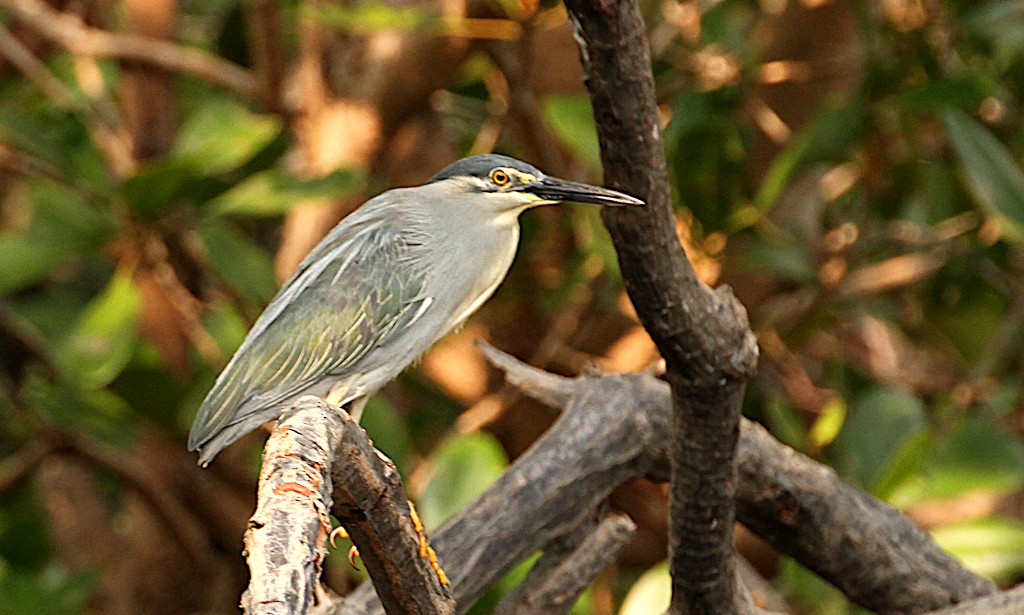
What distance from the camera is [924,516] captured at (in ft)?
10.8

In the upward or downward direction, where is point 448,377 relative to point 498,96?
downward

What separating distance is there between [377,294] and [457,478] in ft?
2.03

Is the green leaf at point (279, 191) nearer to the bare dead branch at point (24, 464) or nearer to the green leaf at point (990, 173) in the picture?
the bare dead branch at point (24, 464)

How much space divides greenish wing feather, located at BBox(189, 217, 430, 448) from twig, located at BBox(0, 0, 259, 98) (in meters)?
1.29

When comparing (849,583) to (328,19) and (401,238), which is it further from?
(328,19)

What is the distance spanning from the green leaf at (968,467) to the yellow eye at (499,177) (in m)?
1.08

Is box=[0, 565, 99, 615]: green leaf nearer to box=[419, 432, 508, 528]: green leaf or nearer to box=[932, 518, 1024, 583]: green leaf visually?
box=[419, 432, 508, 528]: green leaf

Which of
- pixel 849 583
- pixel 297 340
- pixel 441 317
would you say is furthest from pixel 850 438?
pixel 297 340

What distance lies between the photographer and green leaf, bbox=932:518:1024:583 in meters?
2.31

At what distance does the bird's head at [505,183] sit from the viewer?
63.0 inches

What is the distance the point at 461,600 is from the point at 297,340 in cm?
41

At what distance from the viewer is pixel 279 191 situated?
2379mm

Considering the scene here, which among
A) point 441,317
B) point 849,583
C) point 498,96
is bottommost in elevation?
point 849,583

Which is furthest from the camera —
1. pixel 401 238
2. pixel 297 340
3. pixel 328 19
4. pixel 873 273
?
pixel 873 273
